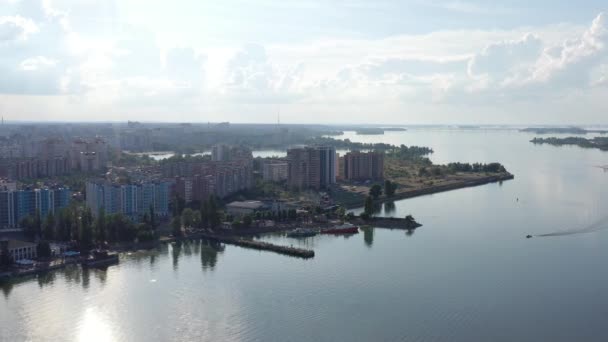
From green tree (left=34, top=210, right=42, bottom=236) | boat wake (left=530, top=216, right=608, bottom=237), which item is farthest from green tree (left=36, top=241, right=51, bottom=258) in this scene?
boat wake (left=530, top=216, right=608, bottom=237)

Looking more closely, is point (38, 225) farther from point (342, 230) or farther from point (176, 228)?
point (342, 230)

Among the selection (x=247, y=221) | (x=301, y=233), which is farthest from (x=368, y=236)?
(x=247, y=221)

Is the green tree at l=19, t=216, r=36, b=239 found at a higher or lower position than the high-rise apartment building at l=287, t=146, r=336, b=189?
lower

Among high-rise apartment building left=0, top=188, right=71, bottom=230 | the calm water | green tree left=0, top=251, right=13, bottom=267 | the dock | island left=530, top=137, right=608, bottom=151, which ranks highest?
island left=530, top=137, right=608, bottom=151

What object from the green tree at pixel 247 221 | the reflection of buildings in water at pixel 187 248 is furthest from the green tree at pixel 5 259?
the green tree at pixel 247 221

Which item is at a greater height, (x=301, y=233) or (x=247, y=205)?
(x=247, y=205)

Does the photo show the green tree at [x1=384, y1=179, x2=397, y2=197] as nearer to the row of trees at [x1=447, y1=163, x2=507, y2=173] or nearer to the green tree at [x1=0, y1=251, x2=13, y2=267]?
the row of trees at [x1=447, y1=163, x2=507, y2=173]

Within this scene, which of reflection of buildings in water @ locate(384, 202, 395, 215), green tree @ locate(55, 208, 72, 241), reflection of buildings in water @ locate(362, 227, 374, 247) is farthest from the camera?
reflection of buildings in water @ locate(384, 202, 395, 215)
